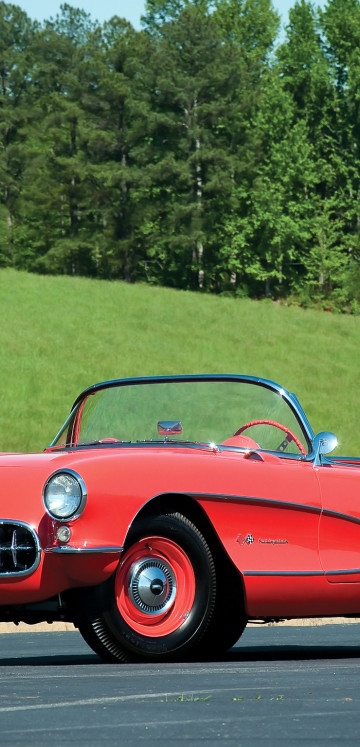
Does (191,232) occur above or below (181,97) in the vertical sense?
below

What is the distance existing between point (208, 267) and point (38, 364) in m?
40.4

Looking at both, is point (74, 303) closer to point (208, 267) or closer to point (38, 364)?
point (38, 364)

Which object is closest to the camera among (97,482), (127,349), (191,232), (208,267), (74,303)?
(97,482)

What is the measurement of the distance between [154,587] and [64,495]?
654 millimetres

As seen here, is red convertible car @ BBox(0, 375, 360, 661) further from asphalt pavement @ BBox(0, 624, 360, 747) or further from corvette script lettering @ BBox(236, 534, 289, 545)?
asphalt pavement @ BBox(0, 624, 360, 747)

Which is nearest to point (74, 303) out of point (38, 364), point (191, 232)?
→ point (38, 364)

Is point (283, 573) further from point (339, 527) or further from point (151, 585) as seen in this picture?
point (151, 585)

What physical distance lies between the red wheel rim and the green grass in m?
20.2

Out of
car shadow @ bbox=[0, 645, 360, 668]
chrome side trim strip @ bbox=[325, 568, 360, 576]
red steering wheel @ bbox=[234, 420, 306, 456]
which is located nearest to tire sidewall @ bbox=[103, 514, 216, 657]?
car shadow @ bbox=[0, 645, 360, 668]

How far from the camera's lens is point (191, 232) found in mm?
70875

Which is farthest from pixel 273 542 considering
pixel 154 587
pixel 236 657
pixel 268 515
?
pixel 236 657

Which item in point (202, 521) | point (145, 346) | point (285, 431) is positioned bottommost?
point (202, 521)

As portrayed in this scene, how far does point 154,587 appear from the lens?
7000 mm

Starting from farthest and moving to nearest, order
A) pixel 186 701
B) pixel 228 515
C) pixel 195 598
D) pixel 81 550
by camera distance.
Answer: pixel 228 515
pixel 195 598
pixel 81 550
pixel 186 701
